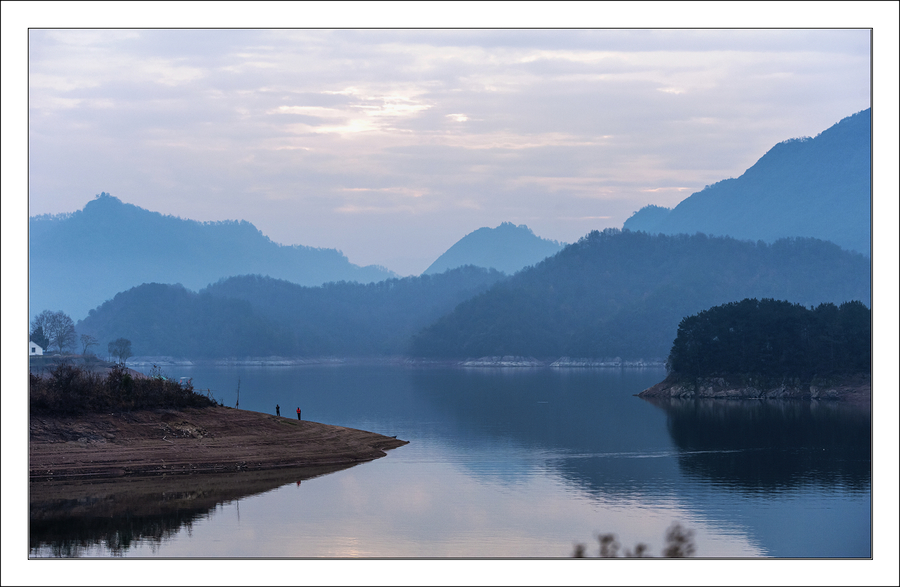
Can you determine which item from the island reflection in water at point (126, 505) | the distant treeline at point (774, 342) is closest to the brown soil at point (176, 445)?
the island reflection in water at point (126, 505)

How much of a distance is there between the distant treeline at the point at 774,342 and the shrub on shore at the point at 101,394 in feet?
356

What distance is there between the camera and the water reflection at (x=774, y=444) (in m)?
66.8

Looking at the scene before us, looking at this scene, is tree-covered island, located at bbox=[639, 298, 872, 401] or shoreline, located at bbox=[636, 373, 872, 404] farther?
tree-covered island, located at bbox=[639, 298, 872, 401]

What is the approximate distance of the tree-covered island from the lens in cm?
14638

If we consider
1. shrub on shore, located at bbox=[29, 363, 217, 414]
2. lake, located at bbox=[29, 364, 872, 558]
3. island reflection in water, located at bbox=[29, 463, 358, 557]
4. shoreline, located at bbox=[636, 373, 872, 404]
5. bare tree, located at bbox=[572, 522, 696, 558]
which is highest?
shrub on shore, located at bbox=[29, 363, 217, 414]

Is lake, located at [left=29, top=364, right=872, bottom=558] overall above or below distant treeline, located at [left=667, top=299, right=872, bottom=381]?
below

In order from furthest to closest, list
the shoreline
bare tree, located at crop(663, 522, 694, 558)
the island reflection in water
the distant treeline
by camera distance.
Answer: the distant treeline → the shoreline → the island reflection in water → bare tree, located at crop(663, 522, 694, 558)

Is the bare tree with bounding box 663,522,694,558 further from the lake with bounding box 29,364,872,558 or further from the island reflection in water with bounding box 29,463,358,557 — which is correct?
the island reflection in water with bounding box 29,463,358,557

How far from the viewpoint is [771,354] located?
155m

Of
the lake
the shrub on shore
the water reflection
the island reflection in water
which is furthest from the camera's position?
the water reflection

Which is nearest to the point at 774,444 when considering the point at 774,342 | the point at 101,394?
the point at 101,394

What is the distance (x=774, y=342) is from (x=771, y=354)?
213 centimetres

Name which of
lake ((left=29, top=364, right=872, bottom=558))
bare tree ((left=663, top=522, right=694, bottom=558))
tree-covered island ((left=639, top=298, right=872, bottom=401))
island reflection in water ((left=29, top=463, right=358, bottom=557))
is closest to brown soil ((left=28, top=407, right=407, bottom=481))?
island reflection in water ((left=29, top=463, right=358, bottom=557))

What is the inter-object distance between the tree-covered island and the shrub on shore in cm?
10637
